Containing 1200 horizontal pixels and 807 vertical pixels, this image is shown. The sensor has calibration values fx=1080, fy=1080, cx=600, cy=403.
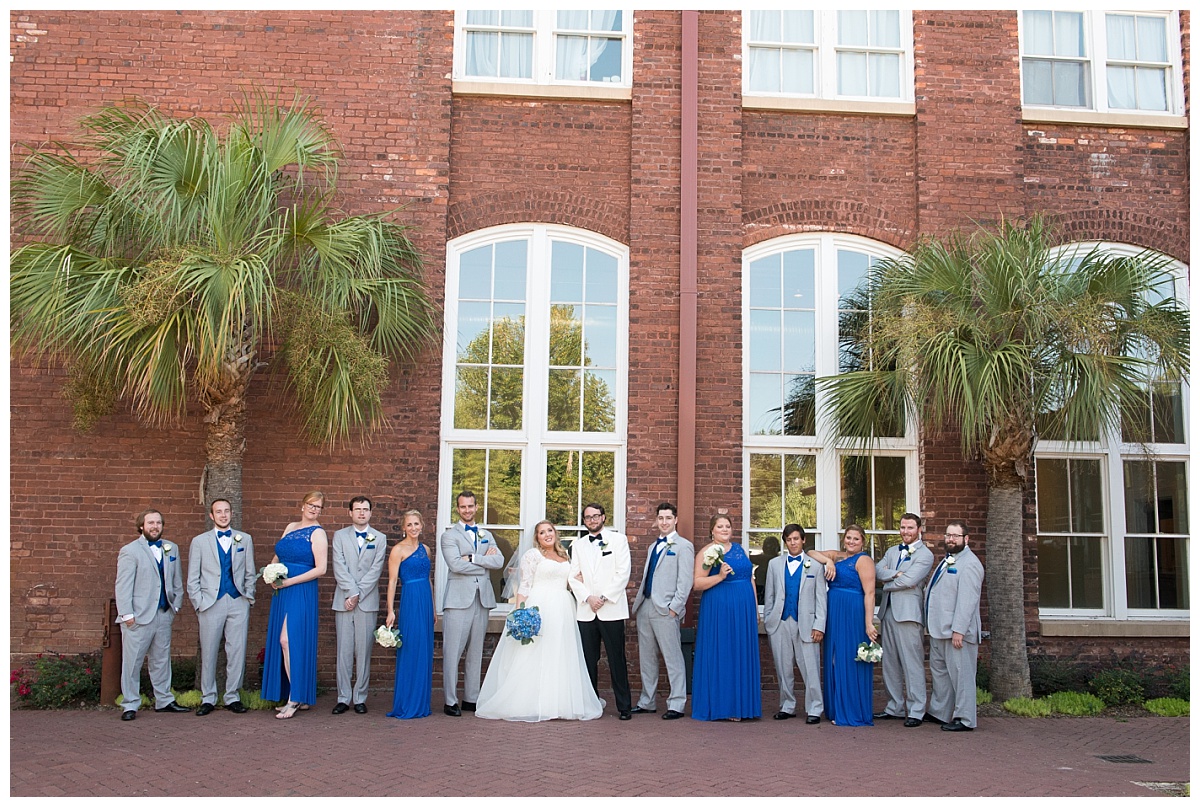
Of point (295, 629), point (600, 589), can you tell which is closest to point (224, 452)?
point (295, 629)

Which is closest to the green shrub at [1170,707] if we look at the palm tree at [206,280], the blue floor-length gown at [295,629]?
the blue floor-length gown at [295,629]

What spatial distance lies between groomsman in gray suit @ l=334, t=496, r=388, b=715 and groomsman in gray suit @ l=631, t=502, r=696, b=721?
2303mm

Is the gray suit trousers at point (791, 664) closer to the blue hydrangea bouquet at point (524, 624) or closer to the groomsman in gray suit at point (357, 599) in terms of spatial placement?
the blue hydrangea bouquet at point (524, 624)

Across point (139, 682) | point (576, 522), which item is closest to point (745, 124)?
point (576, 522)

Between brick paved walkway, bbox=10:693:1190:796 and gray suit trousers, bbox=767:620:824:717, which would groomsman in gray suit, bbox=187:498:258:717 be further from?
gray suit trousers, bbox=767:620:824:717

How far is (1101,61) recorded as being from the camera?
11.7 m

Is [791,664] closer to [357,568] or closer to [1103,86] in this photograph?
[357,568]

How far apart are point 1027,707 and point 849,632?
6.08ft

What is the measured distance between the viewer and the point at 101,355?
9219mm

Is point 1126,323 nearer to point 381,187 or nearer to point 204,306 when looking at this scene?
point 381,187

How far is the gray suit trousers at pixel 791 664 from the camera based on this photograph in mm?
8992

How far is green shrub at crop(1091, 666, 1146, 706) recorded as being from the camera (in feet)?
32.6

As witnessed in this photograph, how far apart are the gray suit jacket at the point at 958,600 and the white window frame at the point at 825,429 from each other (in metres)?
1.93

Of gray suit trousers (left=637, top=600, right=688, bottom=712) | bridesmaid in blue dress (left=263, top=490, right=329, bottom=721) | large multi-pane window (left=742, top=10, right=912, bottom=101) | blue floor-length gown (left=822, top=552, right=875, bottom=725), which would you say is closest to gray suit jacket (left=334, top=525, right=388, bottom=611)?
bridesmaid in blue dress (left=263, top=490, right=329, bottom=721)
